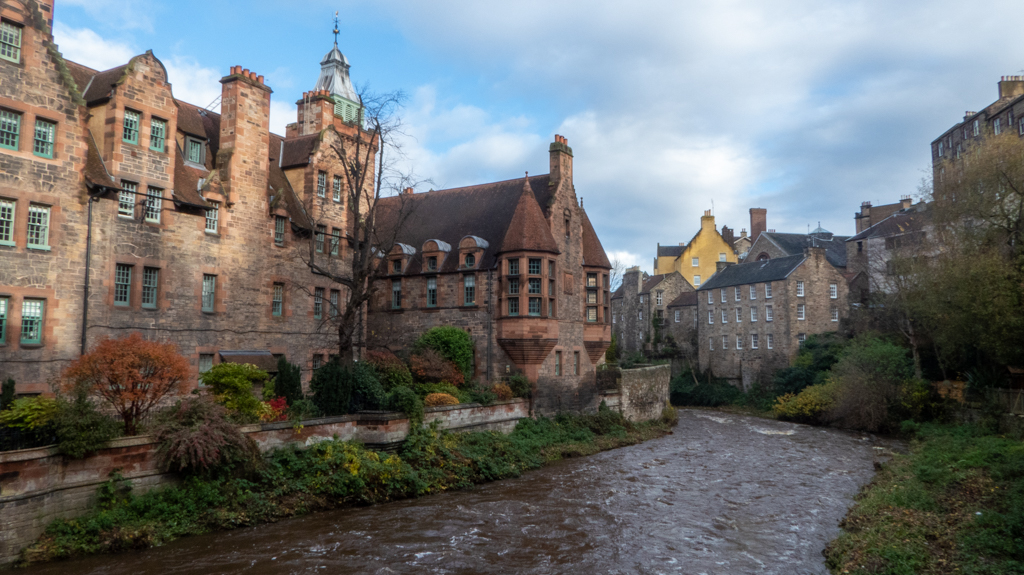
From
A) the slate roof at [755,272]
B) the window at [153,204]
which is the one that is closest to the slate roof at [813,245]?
the slate roof at [755,272]

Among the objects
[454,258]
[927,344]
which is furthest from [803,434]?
[454,258]

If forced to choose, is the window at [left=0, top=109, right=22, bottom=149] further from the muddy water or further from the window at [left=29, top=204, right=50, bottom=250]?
the muddy water

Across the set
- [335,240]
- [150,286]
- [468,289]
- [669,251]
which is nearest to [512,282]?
[468,289]

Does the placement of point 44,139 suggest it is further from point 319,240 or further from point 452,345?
point 452,345

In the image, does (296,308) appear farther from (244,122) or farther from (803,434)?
(803,434)

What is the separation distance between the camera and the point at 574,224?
3341 cm

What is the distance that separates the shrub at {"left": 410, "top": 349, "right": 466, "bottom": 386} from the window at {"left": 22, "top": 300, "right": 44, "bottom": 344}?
12.8m

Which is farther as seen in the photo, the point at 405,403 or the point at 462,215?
the point at 462,215

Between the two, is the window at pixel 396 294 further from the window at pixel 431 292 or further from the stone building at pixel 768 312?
the stone building at pixel 768 312

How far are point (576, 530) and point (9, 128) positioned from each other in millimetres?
18320

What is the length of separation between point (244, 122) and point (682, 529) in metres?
20.4

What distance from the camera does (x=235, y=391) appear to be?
18.8 m

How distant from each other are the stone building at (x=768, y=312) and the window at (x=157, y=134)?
4139cm

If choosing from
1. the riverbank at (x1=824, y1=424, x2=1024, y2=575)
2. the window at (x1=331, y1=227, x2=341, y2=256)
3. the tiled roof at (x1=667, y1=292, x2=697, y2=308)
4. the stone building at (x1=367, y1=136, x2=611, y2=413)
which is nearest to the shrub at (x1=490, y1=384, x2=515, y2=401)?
the stone building at (x1=367, y1=136, x2=611, y2=413)
